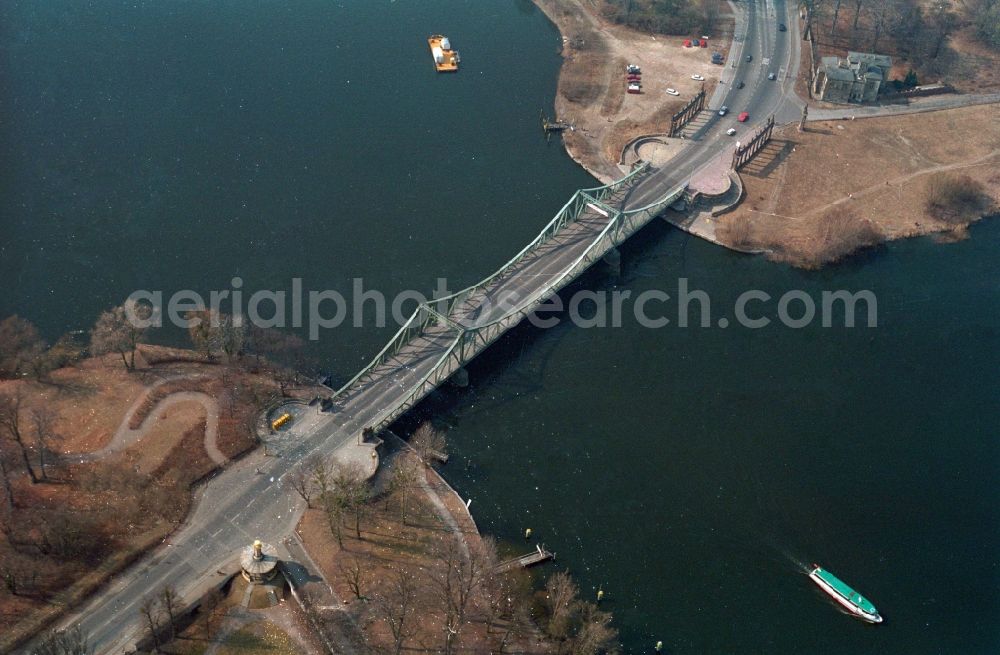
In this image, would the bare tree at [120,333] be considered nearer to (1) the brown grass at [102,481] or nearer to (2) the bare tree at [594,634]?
(1) the brown grass at [102,481]

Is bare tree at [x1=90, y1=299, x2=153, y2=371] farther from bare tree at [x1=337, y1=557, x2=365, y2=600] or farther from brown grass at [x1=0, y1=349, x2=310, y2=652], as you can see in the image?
bare tree at [x1=337, y1=557, x2=365, y2=600]

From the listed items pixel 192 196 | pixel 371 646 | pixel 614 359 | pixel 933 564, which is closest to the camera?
pixel 371 646

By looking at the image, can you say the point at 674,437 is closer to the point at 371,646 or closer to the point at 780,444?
the point at 780,444

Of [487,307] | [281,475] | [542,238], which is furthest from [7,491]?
[542,238]

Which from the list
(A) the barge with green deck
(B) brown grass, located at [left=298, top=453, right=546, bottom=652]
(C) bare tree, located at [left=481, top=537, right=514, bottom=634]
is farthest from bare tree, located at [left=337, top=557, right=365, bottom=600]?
(A) the barge with green deck

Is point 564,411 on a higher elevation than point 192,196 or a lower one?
lower

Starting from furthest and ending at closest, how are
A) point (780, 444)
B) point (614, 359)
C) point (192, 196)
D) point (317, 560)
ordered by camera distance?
point (192, 196), point (614, 359), point (780, 444), point (317, 560)

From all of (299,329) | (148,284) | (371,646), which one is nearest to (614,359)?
(299,329)

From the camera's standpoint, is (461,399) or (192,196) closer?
(461,399)
